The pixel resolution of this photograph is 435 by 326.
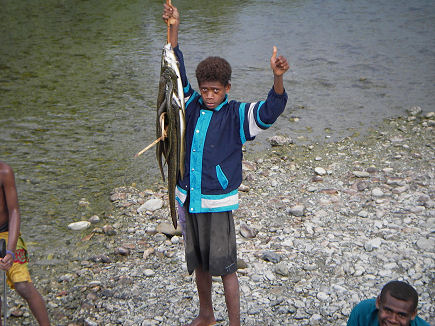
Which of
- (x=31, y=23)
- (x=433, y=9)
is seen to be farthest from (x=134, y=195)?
(x=433, y=9)

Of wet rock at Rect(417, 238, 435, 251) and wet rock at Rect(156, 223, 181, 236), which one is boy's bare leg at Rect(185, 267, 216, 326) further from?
wet rock at Rect(417, 238, 435, 251)

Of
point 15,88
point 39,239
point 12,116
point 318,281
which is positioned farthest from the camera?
point 15,88

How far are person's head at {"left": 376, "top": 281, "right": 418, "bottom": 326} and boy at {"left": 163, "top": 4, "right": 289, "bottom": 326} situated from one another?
96cm

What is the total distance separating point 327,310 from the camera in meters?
3.71

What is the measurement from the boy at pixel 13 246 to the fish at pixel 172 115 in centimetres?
93

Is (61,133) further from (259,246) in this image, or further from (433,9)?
(433,9)

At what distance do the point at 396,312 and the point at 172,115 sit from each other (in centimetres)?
160

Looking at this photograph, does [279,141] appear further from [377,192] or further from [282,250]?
[282,250]

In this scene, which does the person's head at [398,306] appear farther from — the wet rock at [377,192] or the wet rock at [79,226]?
the wet rock at [79,226]

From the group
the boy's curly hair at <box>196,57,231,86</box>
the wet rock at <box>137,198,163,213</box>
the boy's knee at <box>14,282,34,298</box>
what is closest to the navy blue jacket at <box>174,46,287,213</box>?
the boy's curly hair at <box>196,57,231,86</box>

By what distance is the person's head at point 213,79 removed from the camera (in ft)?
10.2

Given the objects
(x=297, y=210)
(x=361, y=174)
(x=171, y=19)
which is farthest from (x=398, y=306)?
(x=361, y=174)

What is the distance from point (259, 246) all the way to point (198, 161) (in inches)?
61.8

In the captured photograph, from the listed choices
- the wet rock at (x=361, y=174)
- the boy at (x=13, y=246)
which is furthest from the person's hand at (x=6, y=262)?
the wet rock at (x=361, y=174)
